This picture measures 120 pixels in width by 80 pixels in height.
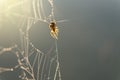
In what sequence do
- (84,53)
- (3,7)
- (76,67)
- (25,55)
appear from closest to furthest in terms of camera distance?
(25,55) < (3,7) < (76,67) < (84,53)

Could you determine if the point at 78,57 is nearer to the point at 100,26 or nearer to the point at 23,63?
the point at 100,26

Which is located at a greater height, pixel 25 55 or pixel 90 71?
pixel 25 55

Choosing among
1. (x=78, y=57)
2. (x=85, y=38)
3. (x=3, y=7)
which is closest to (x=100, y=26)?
(x=85, y=38)

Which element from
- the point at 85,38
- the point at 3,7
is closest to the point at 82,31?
the point at 85,38

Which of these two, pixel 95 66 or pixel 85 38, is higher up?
pixel 85 38

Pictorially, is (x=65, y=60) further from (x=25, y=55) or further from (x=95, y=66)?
(x=25, y=55)

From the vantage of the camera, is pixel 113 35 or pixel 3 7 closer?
pixel 3 7

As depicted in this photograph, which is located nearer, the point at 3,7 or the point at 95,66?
the point at 3,7

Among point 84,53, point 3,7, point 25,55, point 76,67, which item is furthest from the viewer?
point 84,53

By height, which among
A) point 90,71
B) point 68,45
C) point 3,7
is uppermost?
point 3,7
